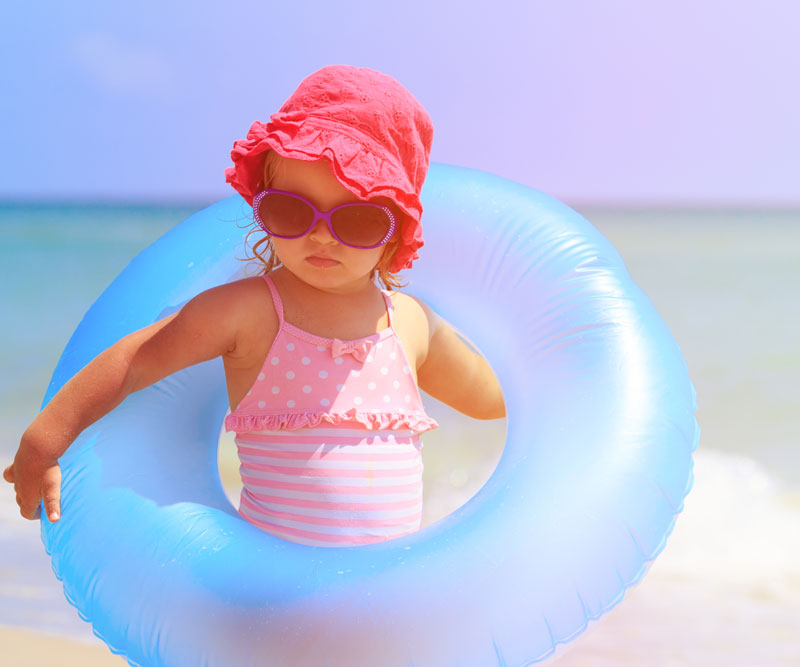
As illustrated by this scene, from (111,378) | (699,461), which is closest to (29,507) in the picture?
(111,378)

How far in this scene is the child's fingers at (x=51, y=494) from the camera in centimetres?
159

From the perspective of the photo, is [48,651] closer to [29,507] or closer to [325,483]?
[29,507]

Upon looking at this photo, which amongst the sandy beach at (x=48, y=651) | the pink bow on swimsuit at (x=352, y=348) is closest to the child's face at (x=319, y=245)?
the pink bow on swimsuit at (x=352, y=348)

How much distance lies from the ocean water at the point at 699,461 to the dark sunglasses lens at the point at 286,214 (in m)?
0.79

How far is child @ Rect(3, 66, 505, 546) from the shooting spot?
5.15 ft

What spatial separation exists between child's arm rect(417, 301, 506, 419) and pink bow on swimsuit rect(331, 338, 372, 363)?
0.76 ft

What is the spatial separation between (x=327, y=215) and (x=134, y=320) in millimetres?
449

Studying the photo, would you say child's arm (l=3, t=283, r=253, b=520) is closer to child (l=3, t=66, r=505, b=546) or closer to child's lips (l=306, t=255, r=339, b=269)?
child (l=3, t=66, r=505, b=546)

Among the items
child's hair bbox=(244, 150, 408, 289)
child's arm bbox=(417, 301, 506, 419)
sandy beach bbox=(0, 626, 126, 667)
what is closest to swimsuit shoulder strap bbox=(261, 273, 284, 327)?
child's hair bbox=(244, 150, 408, 289)

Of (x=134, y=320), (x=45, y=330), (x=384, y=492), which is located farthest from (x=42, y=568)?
(x=45, y=330)

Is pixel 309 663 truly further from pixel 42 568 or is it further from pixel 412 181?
pixel 42 568

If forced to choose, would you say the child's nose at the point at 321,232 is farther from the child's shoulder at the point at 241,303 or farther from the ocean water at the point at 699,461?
the ocean water at the point at 699,461

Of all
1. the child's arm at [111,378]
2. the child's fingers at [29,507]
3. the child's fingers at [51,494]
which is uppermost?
the child's arm at [111,378]

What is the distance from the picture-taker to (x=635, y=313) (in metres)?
1.82
